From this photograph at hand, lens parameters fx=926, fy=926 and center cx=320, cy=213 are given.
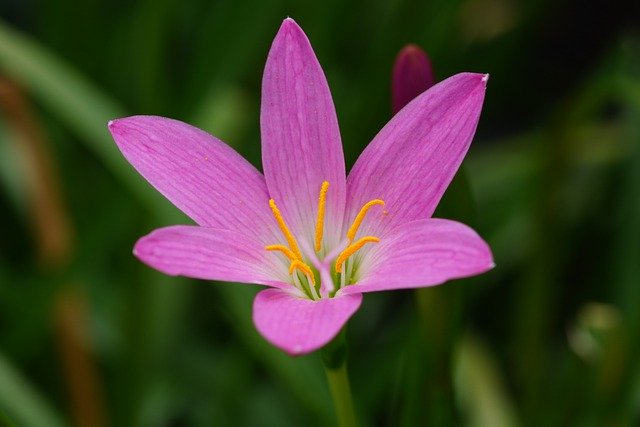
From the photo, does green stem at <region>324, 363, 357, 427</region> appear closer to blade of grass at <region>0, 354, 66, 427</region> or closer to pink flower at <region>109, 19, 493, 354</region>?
pink flower at <region>109, 19, 493, 354</region>

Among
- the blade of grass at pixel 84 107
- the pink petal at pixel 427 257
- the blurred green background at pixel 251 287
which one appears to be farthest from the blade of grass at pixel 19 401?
the pink petal at pixel 427 257

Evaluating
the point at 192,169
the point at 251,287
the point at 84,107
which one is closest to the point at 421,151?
the point at 192,169

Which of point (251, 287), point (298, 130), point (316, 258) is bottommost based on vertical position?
point (251, 287)

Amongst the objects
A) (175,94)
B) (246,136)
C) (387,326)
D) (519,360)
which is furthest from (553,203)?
(175,94)

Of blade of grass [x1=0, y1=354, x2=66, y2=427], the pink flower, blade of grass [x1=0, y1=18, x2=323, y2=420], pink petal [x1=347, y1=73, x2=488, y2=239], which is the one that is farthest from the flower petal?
blade of grass [x1=0, y1=354, x2=66, y2=427]

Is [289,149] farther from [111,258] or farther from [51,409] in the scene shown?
[111,258]

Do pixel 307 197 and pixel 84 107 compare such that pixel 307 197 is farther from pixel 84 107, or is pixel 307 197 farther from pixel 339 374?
pixel 84 107
